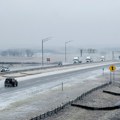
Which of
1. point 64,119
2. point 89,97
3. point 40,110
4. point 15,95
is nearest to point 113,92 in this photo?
point 89,97

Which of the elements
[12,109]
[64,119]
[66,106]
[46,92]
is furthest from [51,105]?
[46,92]

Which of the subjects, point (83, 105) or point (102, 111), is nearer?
point (102, 111)

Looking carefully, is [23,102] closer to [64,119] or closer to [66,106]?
[66,106]

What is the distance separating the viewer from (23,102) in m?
33.6

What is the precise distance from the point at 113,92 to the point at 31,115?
1740 centimetres

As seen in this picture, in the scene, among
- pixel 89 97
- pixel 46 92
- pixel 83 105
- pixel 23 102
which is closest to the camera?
pixel 83 105

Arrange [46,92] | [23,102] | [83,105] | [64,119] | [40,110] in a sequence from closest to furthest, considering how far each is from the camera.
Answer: [64,119]
[40,110]
[83,105]
[23,102]
[46,92]

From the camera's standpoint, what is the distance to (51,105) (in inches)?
1250

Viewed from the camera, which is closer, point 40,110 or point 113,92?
point 40,110

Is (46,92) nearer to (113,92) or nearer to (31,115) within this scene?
(113,92)

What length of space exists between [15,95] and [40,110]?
9870 millimetres

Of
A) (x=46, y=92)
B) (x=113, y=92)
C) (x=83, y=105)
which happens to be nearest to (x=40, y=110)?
(x=83, y=105)

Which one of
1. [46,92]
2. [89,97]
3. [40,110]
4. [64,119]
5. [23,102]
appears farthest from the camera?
[46,92]

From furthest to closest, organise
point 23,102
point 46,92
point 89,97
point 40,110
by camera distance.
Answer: point 46,92, point 89,97, point 23,102, point 40,110
